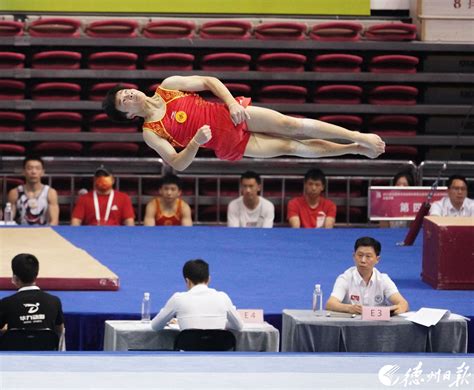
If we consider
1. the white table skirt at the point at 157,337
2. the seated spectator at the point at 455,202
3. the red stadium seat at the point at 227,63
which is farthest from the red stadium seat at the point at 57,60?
the white table skirt at the point at 157,337

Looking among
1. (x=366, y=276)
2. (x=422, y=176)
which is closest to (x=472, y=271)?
(x=366, y=276)

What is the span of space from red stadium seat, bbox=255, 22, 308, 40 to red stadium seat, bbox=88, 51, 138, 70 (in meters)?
1.23

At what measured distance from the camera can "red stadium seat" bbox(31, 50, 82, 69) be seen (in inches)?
447

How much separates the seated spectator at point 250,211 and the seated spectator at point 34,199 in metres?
1.49

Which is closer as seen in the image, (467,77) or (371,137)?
(371,137)

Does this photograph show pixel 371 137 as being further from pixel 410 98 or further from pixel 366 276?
pixel 410 98

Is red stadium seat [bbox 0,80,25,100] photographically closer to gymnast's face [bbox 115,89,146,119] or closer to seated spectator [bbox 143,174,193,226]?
seated spectator [bbox 143,174,193,226]

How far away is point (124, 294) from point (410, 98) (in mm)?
4922

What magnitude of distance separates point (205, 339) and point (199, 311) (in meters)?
0.18

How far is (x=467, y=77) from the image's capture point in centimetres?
1146

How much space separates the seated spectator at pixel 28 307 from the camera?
6.69 metres

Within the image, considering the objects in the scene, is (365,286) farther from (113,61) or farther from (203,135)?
(113,61)

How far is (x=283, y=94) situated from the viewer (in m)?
11.8

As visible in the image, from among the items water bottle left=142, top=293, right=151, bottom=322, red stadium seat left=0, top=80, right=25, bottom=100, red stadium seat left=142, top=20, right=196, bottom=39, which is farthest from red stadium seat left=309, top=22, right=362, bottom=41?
water bottle left=142, top=293, right=151, bottom=322
